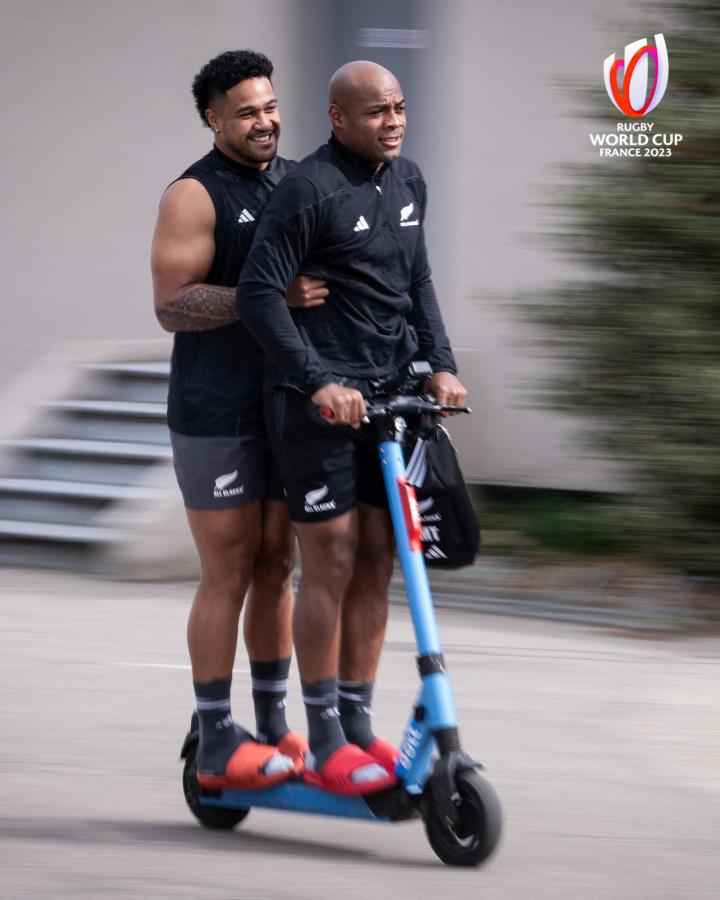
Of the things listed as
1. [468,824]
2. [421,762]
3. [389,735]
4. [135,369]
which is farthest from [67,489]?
[468,824]

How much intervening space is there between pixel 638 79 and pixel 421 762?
5.15 metres

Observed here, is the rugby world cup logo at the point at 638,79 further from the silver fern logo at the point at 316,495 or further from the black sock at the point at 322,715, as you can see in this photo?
the black sock at the point at 322,715

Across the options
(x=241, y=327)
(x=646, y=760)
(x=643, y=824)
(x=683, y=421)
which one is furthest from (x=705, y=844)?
(x=683, y=421)

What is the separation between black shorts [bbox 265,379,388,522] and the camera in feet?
15.2

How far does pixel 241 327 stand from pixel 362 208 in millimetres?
507

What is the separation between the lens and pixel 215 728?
4.89m

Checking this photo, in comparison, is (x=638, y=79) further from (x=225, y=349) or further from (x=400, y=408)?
(x=400, y=408)

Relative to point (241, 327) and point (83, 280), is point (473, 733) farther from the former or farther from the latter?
point (83, 280)

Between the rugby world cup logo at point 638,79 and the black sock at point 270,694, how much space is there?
455 cm

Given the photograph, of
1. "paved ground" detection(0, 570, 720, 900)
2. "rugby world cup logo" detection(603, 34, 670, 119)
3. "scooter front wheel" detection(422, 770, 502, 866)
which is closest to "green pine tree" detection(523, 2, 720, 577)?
"rugby world cup logo" detection(603, 34, 670, 119)

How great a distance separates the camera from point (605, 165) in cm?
880

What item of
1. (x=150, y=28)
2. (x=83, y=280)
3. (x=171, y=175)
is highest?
(x=150, y=28)

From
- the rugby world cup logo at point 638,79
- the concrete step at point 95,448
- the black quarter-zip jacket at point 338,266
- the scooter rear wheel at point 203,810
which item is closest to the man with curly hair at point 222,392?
the scooter rear wheel at point 203,810

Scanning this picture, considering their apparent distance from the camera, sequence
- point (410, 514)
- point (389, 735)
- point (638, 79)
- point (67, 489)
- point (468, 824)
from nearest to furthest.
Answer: point (468, 824) → point (410, 514) → point (389, 735) → point (638, 79) → point (67, 489)
